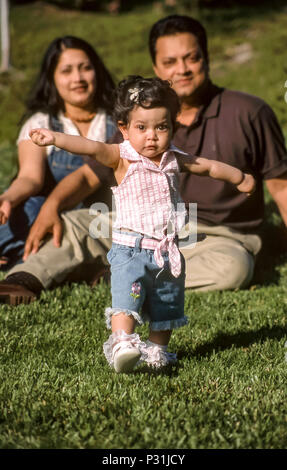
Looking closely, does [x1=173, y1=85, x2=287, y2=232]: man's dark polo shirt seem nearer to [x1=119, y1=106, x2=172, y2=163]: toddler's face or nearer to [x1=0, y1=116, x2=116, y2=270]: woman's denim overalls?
[x1=0, y1=116, x2=116, y2=270]: woman's denim overalls

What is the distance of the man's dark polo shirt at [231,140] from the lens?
15.2 feet

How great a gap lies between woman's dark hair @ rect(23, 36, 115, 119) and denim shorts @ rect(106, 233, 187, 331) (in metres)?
2.45

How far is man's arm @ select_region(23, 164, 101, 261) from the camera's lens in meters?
4.62

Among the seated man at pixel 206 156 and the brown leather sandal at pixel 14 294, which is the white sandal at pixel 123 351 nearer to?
the brown leather sandal at pixel 14 294

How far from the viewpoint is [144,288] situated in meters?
3.10

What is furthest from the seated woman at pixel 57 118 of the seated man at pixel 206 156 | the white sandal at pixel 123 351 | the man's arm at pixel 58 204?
the white sandal at pixel 123 351

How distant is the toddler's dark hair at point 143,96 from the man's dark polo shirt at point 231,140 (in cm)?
157

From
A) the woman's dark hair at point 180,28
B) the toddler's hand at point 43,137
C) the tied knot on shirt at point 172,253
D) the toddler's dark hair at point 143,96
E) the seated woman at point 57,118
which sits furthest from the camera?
the seated woman at point 57,118

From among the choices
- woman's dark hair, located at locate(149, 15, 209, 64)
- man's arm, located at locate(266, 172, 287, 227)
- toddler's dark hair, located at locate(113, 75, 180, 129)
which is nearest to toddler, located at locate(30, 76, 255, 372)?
toddler's dark hair, located at locate(113, 75, 180, 129)

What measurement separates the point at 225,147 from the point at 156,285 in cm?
183

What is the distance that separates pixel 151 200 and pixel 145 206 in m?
0.04

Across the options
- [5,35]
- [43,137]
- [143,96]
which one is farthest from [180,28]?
[5,35]

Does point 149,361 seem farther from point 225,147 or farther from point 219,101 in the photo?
point 219,101

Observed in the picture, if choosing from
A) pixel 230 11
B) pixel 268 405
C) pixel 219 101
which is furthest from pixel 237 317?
pixel 230 11
